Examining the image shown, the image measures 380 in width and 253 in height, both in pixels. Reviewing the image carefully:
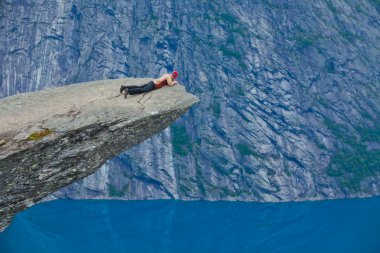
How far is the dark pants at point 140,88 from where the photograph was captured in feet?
59.3

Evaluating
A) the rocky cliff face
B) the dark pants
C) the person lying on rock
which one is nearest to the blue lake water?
the rocky cliff face

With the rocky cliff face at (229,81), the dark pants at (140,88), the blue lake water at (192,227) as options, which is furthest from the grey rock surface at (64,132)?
the rocky cliff face at (229,81)

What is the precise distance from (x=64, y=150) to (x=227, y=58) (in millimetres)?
98698

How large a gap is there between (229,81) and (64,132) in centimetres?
9623

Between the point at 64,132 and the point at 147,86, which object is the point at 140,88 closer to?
the point at 147,86

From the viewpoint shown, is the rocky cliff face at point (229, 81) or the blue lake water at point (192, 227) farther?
the rocky cliff face at point (229, 81)

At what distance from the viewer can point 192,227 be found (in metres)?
64.7

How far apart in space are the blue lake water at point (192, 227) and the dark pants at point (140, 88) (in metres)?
34.1

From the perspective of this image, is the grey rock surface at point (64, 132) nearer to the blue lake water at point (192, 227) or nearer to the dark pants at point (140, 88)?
the dark pants at point (140, 88)

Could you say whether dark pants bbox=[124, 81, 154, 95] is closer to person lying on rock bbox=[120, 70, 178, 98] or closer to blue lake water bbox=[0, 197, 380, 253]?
person lying on rock bbox=[120, 70, 178, 98]

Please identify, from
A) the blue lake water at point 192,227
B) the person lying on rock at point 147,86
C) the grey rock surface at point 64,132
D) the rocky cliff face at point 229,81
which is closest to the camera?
the grey rock surface at point 64,132

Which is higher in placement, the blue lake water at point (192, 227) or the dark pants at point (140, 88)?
the dark pants at point (140, 88)

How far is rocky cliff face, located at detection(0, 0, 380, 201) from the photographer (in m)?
97.7

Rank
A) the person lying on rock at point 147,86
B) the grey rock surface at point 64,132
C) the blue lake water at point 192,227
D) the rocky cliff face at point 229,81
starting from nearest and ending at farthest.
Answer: the grey rock surface at point 64,132, the person lying on rock at point 147,86, the blue lake water at point 192,227, the rocky cliff face at point 229,81
